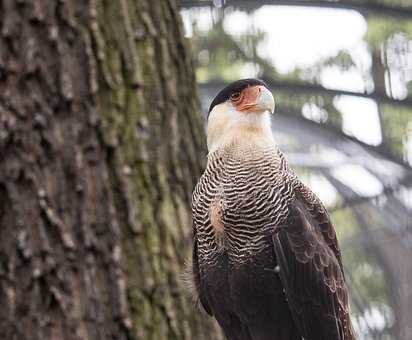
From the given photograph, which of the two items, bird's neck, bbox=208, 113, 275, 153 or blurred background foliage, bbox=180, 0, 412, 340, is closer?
bird's neck, bbox=208, 113, 275, 153

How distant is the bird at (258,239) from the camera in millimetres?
2447

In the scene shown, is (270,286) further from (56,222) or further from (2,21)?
(2,21)

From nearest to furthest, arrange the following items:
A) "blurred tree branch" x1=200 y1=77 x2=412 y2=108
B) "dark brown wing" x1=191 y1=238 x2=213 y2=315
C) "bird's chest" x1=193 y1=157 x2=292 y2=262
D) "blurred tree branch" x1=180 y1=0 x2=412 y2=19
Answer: "bird's chest" x1=193 y1=157 x2=292 y2=262, "dark brown wing" x1=191 y1=238 x2=213 y2=315, "blurred tree branch" x1=180 y1=0 x2=412 y2=19, "blurred tree branch" x1=200 y1=77 x2=412 y2=108

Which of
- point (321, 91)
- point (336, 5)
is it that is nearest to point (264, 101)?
point (336, 5)

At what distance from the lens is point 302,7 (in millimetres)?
5148

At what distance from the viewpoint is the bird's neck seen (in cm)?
246

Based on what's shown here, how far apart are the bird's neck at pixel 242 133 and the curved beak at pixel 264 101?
26mm

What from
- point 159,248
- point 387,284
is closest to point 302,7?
point 387,284

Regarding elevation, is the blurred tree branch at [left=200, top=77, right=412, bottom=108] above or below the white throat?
below

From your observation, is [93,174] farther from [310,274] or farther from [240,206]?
[310,274]

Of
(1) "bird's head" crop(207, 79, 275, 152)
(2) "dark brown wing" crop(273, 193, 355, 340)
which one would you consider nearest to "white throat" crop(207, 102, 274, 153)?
(1) "bird's head" crop(207, 79, 275, 152)

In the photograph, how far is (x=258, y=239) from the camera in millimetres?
2543

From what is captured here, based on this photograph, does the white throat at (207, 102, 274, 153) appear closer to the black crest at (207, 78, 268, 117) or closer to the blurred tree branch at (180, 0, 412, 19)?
the black crest at (207, 78, 268, 117)

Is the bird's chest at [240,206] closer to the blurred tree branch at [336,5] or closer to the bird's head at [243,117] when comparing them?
the bird's head at [243,117]
